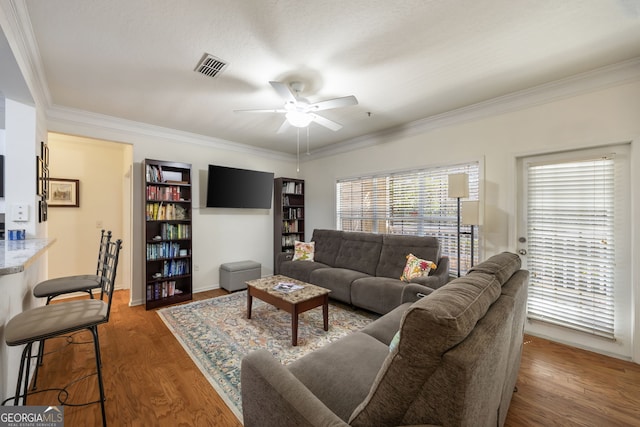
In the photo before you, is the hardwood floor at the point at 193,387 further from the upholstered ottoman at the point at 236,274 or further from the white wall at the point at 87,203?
the white wall at the point at 87,203

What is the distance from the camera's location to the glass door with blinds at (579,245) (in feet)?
7.84

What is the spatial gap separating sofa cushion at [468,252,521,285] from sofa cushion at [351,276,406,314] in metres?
1.27

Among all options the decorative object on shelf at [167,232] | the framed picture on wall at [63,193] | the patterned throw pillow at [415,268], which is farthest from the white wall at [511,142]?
the framed picture on wall at [63,193]

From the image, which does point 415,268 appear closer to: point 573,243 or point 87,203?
point 573,243

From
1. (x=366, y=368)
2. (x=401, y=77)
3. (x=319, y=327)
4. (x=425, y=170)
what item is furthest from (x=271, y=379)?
(x=425, y=170)

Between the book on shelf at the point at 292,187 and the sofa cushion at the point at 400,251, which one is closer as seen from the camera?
the sofa cushion at the point at 400,251

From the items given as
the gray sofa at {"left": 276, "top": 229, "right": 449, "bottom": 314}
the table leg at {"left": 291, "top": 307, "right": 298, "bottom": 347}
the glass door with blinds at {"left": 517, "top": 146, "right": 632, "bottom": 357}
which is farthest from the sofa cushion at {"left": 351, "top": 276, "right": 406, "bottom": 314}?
the glass door with blinds at {"left": 517, "top": 146, "right": 632, "bottom": 357}

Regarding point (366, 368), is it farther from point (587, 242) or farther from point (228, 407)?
point (587, 242)

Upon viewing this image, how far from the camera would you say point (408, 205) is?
3.95m

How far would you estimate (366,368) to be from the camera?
141 cm

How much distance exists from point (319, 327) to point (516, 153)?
2953mm

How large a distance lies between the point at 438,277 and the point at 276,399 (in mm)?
2599

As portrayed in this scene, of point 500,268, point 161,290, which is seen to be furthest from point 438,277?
point 161,290

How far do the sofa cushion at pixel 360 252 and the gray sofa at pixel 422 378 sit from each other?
8.18 feet
